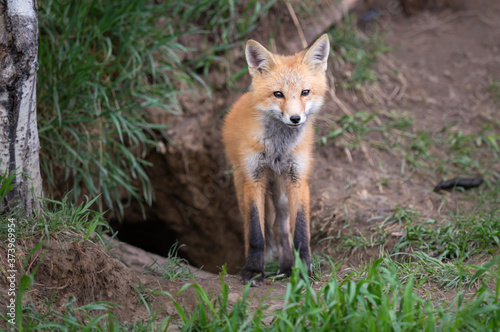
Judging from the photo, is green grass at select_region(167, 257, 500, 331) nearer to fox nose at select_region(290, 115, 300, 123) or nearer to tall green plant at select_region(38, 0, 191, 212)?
fox nose at select_region(290, 115, 300, 123)

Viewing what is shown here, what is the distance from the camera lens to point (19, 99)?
261 cm

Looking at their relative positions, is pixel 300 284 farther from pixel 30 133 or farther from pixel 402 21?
pixel 402 21

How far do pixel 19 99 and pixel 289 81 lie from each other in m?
1.64

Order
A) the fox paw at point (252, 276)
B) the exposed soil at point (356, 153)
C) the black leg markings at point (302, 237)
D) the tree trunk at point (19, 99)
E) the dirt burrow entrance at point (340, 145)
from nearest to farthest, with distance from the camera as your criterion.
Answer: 1. the tree trunk at point (19, 99)
2. the fox paw at point (252, 276)
3. the black leg markings at point (302, 237)
4. the exposed soil at point (356, 153)
5. the dirt burrow entrance at point (340, 145)

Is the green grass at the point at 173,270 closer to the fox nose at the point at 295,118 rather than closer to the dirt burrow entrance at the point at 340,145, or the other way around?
the fox nose at the point at 295,118

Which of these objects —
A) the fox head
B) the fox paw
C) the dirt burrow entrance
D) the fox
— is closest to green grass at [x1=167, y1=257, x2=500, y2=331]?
the fox paw

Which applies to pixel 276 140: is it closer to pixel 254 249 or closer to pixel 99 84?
pixel 254 249

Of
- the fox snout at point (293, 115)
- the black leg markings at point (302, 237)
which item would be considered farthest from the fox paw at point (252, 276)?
the fox snout at point (293, 115)

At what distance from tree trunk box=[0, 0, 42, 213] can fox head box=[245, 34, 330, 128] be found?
4.46 feet

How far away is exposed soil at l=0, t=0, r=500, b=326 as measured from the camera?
13.3 feet

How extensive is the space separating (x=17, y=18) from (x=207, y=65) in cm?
255

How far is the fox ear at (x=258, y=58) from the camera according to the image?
3106 millimetres

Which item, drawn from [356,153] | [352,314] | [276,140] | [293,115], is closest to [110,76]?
[276,140]

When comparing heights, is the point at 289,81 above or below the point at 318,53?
below
